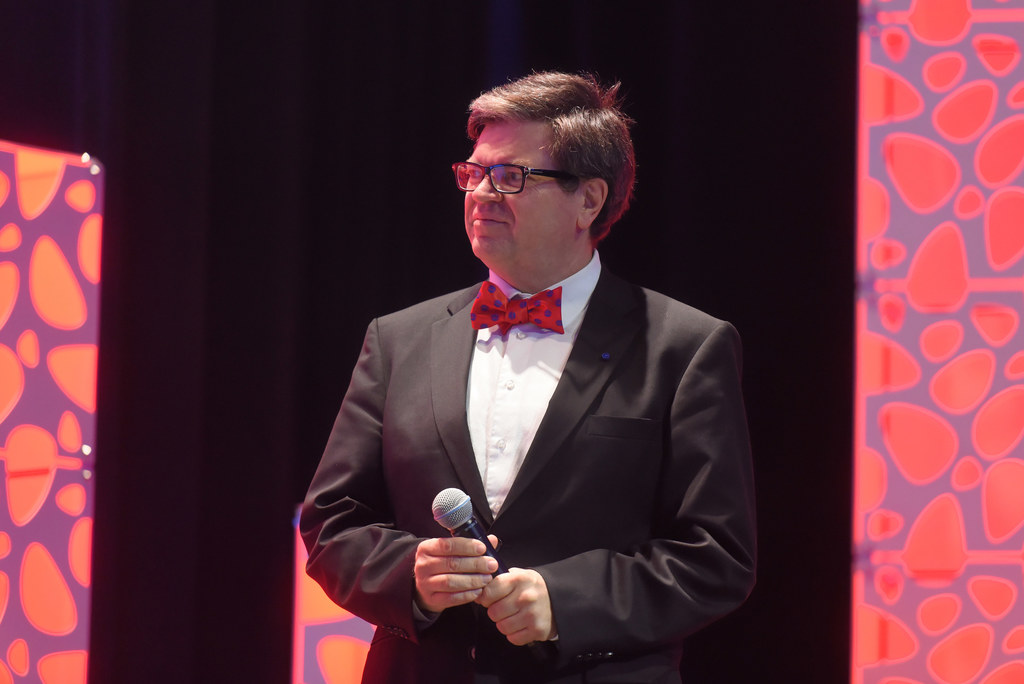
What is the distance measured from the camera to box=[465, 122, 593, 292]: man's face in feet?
6.70

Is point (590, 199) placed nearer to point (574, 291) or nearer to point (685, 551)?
point (574, 291)

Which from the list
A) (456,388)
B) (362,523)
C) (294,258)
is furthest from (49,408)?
(456,388)

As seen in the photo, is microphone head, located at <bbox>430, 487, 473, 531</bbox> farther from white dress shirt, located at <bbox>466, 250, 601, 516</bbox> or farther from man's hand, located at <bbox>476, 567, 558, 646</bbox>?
white dress shirt, located at <bbox>466, 250, 601, 516</bbox>

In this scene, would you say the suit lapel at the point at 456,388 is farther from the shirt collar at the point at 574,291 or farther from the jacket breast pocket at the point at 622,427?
the jacket breast pocket at the point at 622,427

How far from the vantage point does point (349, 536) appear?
194 cm

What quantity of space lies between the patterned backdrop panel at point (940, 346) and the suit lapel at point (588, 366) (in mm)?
928

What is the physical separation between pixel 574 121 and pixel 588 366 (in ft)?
1.60

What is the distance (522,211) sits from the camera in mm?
2037

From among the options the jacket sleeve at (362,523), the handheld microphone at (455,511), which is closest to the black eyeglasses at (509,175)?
the jacket sleeve at (362,523)

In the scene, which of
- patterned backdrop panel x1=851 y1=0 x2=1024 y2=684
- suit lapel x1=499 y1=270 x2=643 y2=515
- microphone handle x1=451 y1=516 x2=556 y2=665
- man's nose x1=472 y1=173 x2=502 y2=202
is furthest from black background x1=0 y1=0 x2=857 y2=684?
microphone handle x1=451 y1=516 x2=556 y2=665

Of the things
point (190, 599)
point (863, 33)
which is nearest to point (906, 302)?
point (863, 33)

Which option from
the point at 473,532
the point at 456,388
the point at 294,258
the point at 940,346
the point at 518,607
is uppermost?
the point at 294,258

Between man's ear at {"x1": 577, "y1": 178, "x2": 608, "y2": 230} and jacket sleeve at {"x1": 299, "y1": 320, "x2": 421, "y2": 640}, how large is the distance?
469 mm

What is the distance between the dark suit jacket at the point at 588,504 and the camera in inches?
70.8
